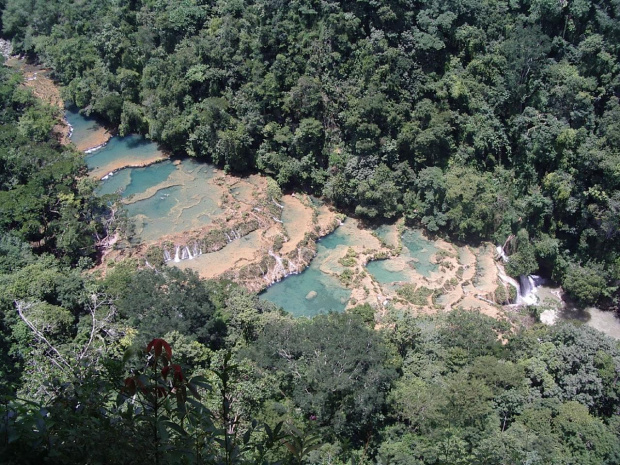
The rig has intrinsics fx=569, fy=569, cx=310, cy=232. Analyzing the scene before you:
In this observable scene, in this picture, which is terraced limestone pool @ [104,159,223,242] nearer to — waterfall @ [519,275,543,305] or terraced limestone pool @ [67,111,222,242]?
terraced limestone pool @ [67,111,222,242]

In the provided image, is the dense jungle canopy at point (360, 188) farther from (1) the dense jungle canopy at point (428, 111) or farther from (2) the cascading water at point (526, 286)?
(2) the cascading water at point (526, 286)

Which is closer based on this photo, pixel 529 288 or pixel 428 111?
pixel 529 288

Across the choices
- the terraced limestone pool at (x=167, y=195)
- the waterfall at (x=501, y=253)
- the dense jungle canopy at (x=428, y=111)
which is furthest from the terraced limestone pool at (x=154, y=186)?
the waterfall at (x=501, y=253)

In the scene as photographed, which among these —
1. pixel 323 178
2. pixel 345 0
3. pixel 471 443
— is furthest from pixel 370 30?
pixel 471 443

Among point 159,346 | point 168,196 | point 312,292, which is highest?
point 159,346

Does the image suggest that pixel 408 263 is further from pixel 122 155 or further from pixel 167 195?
pixel 122 155

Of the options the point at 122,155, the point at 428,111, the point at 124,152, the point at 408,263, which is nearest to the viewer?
the point at 408,263

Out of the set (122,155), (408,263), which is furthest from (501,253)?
(122,155)

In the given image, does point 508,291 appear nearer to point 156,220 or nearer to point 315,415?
point 315,415

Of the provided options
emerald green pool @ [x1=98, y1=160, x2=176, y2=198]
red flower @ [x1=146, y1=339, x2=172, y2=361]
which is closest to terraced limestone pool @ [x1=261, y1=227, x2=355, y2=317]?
emerald green pool @ [x1=98, y1=160, x2=176, y2=198]
